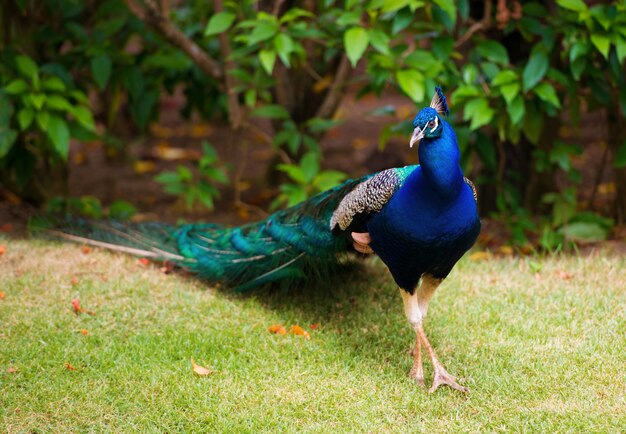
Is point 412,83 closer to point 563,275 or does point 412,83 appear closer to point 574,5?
point 574,5

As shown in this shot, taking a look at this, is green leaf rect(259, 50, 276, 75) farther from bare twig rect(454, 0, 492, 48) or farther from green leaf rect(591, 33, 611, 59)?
green leaf rect(591, 33, 611, 59)

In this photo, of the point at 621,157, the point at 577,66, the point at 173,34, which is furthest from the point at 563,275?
the point at 173,34

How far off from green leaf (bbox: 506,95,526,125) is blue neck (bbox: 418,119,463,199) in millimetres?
1619

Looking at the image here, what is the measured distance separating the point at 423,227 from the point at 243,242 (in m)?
1.42

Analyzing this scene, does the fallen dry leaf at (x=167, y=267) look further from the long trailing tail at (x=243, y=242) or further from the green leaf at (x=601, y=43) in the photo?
the green leaf at (x=601, y=43)

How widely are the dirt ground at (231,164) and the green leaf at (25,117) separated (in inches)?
37.5

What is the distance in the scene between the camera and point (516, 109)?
4793 millimetres

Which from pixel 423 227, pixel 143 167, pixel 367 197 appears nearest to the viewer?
pixel 423 227

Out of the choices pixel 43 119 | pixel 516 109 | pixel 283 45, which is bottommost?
pixel 43 119

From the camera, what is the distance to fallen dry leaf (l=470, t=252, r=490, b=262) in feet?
17.0

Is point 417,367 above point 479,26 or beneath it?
beneath

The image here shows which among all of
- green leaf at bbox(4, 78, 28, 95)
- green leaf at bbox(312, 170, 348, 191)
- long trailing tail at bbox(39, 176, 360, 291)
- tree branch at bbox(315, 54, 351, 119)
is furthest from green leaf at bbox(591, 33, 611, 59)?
green leaf at bbox(4, 78, 28, 95)

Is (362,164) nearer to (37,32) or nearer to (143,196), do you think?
(143,196)

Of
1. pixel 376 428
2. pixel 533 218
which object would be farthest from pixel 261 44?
pixel 376 428
